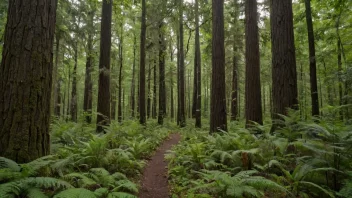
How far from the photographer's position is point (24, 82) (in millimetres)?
3438

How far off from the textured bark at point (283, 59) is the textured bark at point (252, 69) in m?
1.81

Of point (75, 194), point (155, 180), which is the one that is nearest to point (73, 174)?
point (75, 194)

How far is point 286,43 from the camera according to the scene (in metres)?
5.95

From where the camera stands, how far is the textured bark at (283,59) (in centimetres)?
585

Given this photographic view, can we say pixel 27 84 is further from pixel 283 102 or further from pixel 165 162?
pixel 283 102

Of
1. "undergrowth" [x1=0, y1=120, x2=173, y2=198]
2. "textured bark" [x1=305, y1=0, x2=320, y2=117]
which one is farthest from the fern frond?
"textured bark" [x1=305, y1=0, x2=320, y2=117]

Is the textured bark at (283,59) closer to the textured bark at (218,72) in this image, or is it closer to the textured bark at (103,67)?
the textured bark at (218,72)

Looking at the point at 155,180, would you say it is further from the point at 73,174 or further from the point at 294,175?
the point at 294,175

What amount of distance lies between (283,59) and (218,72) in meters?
3.08

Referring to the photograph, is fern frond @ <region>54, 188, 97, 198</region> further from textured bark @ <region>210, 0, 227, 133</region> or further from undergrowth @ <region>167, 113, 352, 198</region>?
textured bark @ <region>210, 0, 227, 133</region>

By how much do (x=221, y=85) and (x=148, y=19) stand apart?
9139 mm

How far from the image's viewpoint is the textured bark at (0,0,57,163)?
133 inches

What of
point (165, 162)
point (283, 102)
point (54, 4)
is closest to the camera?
point (54, 4)

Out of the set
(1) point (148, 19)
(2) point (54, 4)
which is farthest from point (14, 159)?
(1) point (148, 19)
